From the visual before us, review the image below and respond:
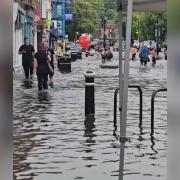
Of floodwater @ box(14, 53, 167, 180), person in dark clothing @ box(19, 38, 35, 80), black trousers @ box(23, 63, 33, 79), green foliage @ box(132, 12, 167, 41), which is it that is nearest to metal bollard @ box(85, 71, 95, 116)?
floodwater @ box(14, 53, 167, 180)

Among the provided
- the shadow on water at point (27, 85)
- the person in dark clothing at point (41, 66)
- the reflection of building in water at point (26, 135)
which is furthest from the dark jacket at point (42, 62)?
the reflection of building in water at point (26, 135)

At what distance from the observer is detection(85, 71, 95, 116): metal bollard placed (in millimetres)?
14698

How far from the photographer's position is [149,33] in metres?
116

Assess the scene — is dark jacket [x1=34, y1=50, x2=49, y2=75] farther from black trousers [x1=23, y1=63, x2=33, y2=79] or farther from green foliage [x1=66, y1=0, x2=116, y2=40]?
green foliage [x1=66, y1=0, x2=116, y2=40]

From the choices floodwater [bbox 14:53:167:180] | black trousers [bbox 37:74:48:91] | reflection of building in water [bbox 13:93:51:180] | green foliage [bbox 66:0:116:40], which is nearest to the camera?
floodwater [bbox 14:53:167:180]

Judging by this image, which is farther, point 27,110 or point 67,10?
point 67,10

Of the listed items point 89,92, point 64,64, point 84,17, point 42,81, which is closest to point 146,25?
point 84,17

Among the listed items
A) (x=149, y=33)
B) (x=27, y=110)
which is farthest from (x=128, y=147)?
(x=149, y=33)

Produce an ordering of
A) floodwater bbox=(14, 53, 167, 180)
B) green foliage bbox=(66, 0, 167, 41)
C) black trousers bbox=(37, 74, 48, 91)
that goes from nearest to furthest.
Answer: floodwater bbox=(14, 53, 167, 180) < black trousers bbox=(37, 74, 48, 91) < green foliage bbox=(66, 0, 167, 41)

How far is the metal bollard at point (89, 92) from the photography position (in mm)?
14698
